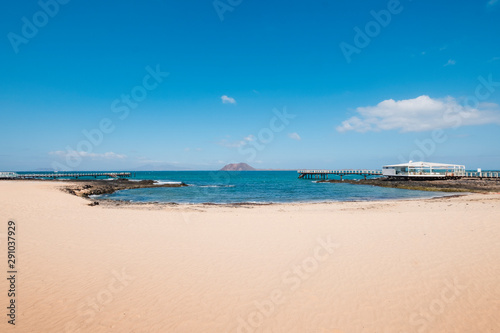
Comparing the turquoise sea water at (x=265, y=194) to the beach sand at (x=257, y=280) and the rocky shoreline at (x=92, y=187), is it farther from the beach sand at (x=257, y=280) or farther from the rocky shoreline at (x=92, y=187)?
the beach sand at (x=257, y=280)

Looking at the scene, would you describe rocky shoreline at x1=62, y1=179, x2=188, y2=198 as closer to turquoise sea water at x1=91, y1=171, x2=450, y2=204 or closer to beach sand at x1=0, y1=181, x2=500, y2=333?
turquoise sea water at x1=91, y1=171, x2=450, y2=204

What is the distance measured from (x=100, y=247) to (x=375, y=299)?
7.51 metres

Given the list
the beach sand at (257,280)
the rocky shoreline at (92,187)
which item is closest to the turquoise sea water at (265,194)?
the rocky shoreline at (92,187)

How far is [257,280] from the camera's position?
18.5ft

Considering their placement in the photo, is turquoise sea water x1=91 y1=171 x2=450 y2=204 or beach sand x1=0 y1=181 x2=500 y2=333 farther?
turquoise sea water x1=91 y1=171 x2=450 y2=204

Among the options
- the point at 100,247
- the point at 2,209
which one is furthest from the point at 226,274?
the point at 2,209

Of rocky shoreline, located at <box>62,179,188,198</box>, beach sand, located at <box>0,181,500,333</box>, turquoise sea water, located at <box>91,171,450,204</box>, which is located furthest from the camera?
rocky shoreline, located at <box>62,179,188,198</box>

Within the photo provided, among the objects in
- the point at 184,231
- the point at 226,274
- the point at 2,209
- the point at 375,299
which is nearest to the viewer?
the point at 375,299

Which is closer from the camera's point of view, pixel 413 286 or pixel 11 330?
pixel 11 330

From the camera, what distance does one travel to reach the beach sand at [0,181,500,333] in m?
4.20

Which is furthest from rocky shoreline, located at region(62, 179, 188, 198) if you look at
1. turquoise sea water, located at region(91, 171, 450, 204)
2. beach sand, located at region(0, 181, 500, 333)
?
beach sand, located at region(0, 181, 500, 333)

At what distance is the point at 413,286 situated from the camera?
5285 millimetres

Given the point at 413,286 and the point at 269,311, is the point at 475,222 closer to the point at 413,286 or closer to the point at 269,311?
the point at 413,286

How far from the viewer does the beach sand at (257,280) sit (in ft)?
13.8
